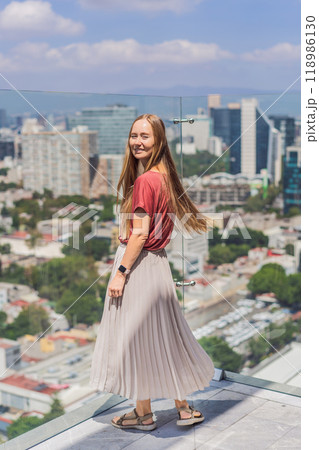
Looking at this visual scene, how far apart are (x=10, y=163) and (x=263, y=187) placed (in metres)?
3.69

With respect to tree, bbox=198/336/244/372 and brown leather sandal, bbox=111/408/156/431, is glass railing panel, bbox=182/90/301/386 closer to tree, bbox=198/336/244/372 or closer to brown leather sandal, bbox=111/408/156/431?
tree, bbox=198/336/244/372

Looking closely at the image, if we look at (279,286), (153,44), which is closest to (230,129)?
(279,286)

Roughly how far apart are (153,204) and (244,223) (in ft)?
18.2

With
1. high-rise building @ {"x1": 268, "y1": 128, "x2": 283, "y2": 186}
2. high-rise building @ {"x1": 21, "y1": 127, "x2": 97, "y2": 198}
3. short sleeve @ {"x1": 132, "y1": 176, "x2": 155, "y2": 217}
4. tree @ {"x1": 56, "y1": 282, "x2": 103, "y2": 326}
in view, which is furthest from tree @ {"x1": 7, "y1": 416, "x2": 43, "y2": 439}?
high-rise building @ {"x1": 268, "y1": 128, "x2": 283, "y2": 186}

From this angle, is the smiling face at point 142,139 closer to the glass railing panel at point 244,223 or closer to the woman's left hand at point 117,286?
the woman's left hand at point 117,286

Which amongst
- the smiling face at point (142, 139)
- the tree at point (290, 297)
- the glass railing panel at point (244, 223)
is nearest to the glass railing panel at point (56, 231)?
the smiling face at point (142, 139)

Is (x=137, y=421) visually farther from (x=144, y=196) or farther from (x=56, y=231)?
(x=56, y=231)

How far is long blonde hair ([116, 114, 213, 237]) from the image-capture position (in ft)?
6.90

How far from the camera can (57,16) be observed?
4231cm

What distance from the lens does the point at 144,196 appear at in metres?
2.05

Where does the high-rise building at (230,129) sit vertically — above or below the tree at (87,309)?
above

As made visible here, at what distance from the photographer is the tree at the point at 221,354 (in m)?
2.93

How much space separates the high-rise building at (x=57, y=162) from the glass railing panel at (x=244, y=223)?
3.68 feet

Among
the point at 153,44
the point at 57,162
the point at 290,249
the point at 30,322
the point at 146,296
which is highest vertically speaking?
the point at 153,44
